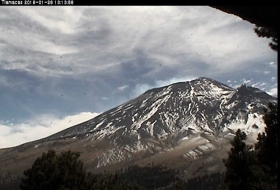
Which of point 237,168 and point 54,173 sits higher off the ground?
point 54,173

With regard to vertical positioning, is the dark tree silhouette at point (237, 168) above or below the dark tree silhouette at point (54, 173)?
below

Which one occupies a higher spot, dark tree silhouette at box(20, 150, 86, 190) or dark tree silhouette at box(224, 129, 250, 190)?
dark tree silhouette at box(20, 150, 86, 190)

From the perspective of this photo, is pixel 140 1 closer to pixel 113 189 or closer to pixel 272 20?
pixel 272 20

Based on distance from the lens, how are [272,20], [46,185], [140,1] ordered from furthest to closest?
[46,185], [272,20], [140,1]

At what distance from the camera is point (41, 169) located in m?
21.2

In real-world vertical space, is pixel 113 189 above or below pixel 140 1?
below

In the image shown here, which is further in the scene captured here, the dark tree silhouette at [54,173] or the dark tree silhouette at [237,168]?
the dark tree silhouette at [54,173]

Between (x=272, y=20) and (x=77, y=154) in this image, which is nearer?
(x=272, y=20)

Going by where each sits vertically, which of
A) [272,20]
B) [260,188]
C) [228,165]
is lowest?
[260,188]

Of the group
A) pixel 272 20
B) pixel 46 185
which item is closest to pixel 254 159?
pixel 46 185

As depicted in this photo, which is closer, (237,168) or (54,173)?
(237,168)

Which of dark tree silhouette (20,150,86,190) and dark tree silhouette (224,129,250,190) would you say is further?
dark tree silhouette (20,150,86,190)

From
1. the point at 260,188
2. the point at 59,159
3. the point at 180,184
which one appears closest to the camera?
the point at 260,188

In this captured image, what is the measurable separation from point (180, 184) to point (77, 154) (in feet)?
40.3
